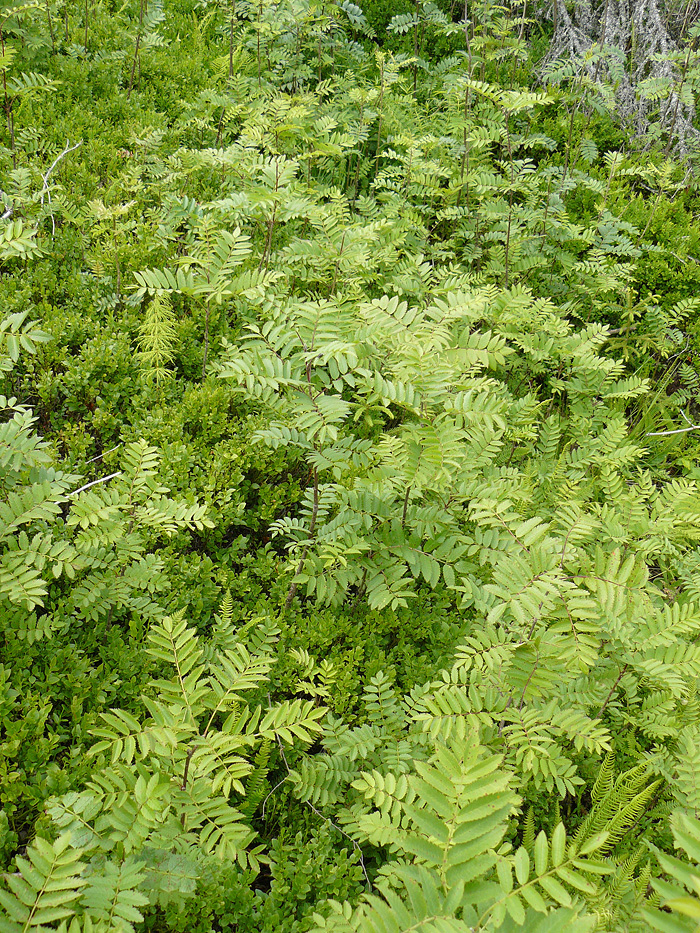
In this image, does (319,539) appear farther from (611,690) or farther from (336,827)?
(611,690)

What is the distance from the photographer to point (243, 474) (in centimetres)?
395

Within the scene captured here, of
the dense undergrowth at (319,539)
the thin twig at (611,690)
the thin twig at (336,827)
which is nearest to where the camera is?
the dense undergrowth at (319,539)

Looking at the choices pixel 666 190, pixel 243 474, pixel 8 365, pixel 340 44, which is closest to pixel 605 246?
pixel 666 190

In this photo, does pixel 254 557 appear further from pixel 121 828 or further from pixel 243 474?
pixel 121 828

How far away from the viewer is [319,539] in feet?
10.6

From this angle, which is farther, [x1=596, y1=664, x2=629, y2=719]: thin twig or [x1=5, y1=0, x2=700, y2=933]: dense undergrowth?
[x1=596, y1=664, x2=629, y2=719]: thin twig

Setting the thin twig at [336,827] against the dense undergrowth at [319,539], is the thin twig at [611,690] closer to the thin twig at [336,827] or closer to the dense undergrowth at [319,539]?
the dense undergrowth at [319,539]

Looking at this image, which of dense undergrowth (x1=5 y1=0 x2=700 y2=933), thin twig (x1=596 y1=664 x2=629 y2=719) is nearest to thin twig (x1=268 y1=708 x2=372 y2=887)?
dense undergrowth (x1=5 y1=0 x2=700 y2=933)

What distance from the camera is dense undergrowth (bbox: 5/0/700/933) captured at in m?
2.15

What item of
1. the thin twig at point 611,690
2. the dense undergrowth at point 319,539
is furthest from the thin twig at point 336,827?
the thin twig at point 611,690

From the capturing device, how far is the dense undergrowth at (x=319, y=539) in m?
2.15

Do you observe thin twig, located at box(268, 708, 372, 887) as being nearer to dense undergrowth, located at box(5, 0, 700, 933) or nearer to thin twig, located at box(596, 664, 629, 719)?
dense undergrowth, located at box(5, 0, 700, 933)

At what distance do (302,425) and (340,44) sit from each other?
690cm

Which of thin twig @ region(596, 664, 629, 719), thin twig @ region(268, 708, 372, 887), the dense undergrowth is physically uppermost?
the dense undergrowth
